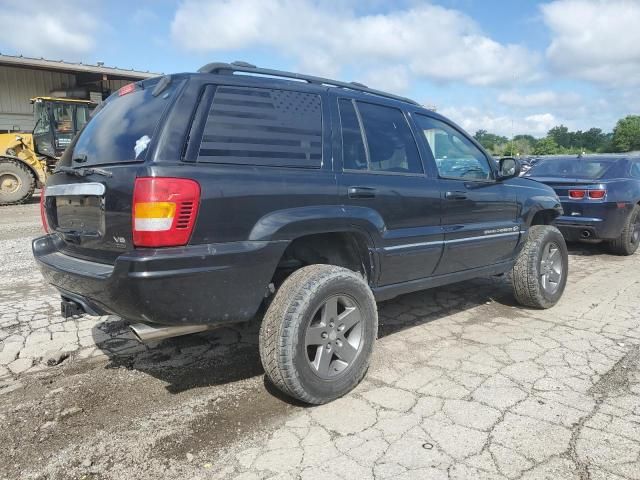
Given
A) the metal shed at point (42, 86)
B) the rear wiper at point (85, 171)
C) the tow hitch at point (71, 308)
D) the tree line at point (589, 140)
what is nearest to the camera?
the rear wiper at point (85, 171)

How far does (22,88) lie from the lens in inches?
912

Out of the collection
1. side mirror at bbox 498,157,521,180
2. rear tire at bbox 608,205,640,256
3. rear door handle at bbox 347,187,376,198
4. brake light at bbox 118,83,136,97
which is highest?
brake light at bbox 118,83,136,97

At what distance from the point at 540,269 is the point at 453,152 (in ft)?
5.14

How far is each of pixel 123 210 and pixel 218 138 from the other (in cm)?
62

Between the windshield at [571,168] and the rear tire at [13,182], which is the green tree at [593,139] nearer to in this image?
the windshield at [571,168]

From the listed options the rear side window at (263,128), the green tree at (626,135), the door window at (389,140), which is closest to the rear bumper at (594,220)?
the door window at (389,140)

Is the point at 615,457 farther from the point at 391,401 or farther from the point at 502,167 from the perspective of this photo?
the point at 502,167

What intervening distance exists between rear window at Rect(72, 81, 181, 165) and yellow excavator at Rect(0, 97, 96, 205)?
11988mm

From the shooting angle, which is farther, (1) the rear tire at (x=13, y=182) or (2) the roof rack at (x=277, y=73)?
(1) the rear tire at (x=13, y=182)

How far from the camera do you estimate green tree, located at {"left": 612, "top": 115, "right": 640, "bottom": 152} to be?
187ft

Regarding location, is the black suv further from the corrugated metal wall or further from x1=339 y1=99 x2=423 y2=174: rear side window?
the corrugated metal wall

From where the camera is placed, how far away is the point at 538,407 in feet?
9.71

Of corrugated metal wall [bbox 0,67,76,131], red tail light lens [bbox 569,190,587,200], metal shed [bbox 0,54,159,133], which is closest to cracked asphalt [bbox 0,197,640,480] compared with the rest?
red tail light lens [bbox 569,190,587,200]

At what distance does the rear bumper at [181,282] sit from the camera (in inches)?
95.2
